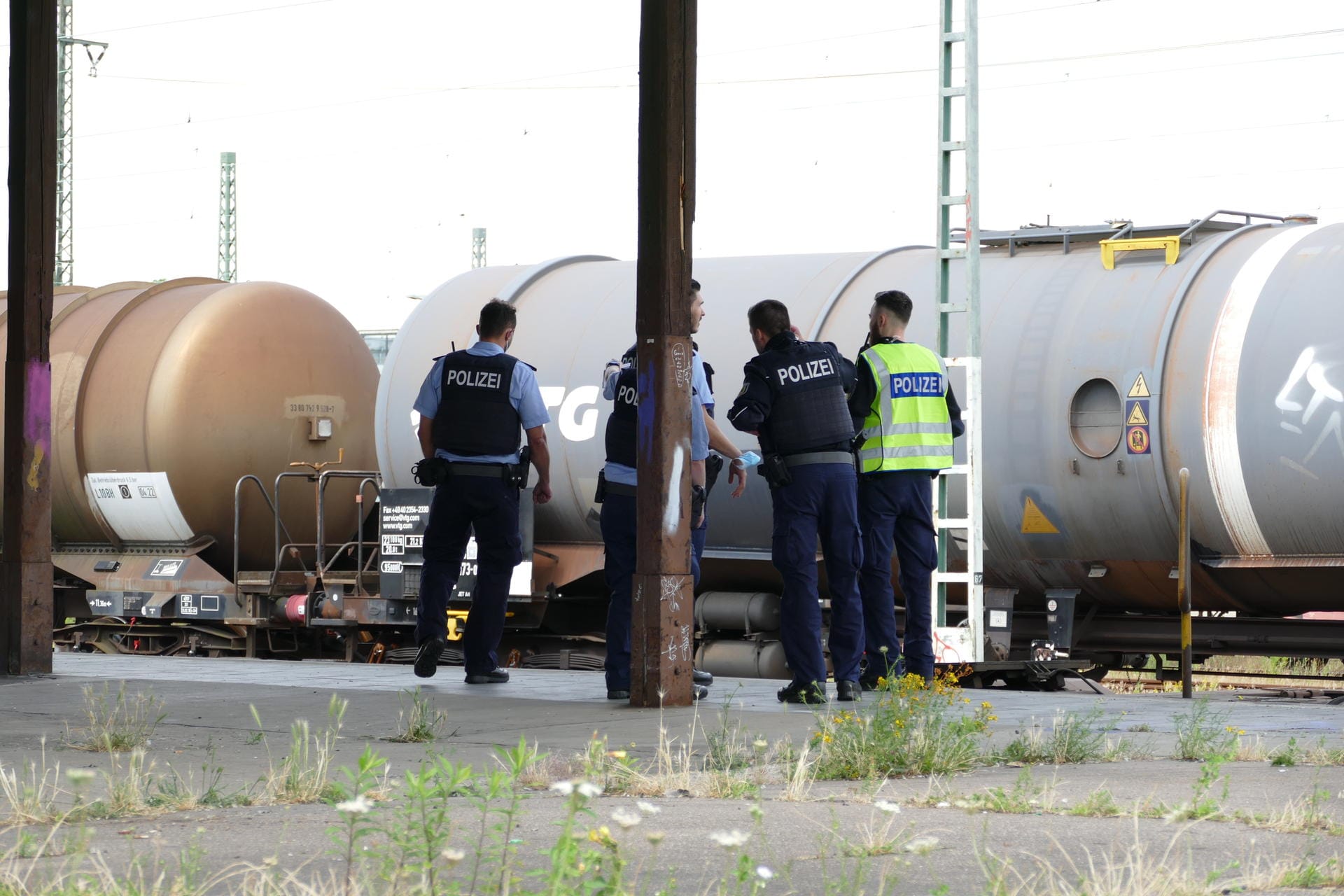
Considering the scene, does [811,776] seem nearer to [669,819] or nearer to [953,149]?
[669,819]

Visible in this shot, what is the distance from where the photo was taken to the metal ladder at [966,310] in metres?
10.5

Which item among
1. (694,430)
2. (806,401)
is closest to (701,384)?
(694,430)

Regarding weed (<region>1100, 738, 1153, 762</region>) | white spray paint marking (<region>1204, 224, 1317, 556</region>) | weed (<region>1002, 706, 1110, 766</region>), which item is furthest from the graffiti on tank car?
weed (<region>1002, 706, 1110, 766</region>)

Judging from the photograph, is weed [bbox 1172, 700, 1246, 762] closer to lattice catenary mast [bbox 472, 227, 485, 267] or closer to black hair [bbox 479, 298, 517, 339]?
black hair [bbox 479, 298, 517, 339]

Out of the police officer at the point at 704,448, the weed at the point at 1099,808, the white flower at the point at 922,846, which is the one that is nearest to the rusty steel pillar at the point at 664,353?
the police officer at the point at 704,448

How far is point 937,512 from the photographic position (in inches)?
420

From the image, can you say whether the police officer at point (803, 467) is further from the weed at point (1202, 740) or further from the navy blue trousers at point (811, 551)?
the weed at point (1202, 740)

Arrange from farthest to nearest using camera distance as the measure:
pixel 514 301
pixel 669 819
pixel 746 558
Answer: pixel 514 301
pixel 746 558
pixel 669 819

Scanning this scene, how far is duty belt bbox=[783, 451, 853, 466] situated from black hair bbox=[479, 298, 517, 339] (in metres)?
1.73

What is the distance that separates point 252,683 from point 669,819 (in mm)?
5276

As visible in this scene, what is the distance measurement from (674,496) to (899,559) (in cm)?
137

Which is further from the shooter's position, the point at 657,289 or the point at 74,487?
the point at 74,487

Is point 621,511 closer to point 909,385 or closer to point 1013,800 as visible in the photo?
point 909,385

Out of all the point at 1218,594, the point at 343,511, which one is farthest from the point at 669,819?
the point at 343,511
